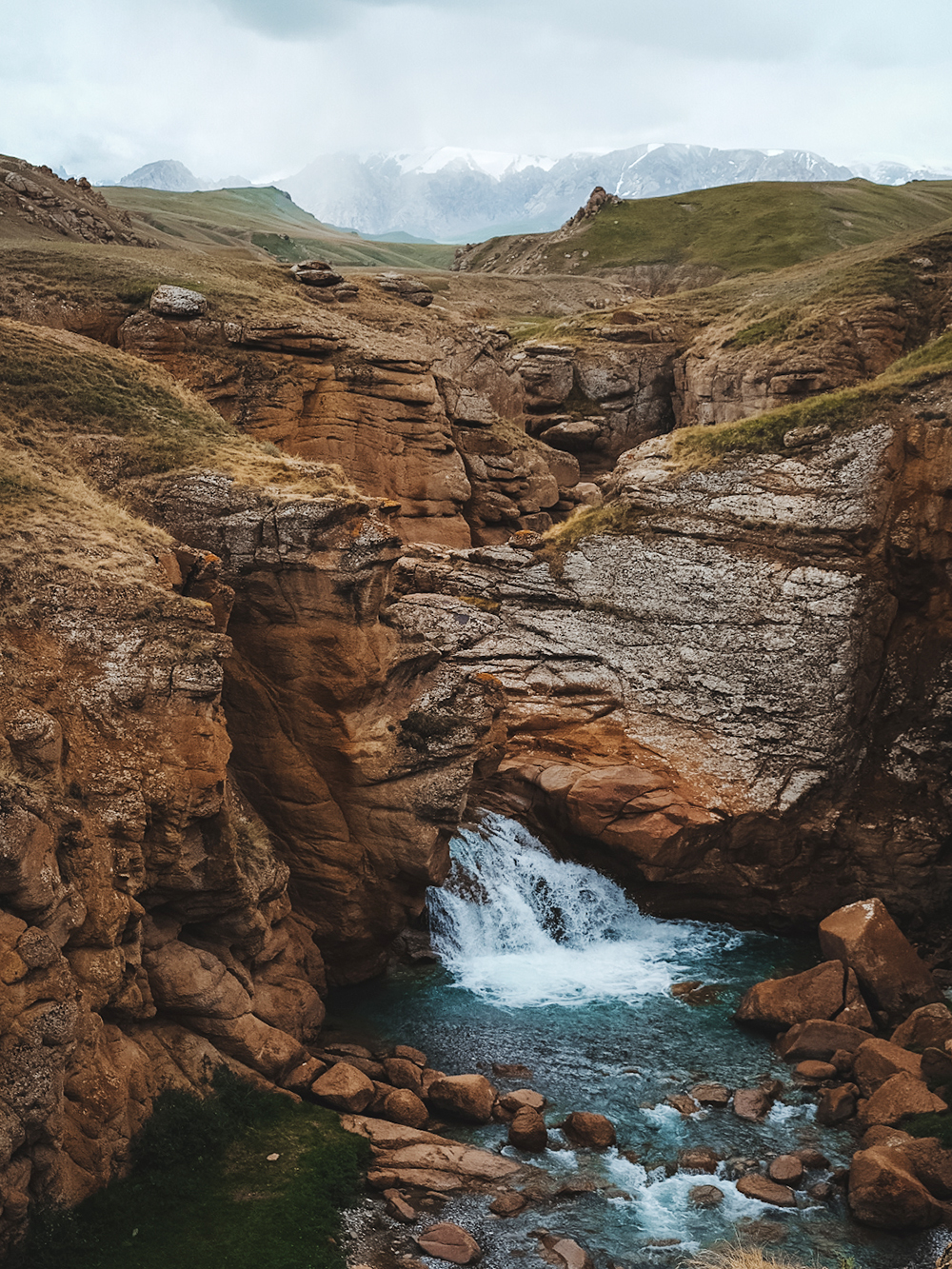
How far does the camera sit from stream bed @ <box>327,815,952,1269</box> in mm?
15523

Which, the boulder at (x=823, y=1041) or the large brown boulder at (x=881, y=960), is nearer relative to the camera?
the boulder at (x=823, y=1041)

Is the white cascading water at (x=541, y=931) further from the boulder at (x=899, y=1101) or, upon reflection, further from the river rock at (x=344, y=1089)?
the boulder at (x=899, y=1101)

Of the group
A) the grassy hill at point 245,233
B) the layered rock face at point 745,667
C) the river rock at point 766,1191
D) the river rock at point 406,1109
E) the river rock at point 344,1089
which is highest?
the grassy hill at point 245,233

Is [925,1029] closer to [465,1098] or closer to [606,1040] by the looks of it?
[606,1040]

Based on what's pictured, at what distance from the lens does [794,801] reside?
26672 mm

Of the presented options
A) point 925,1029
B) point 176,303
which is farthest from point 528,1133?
point 176,303

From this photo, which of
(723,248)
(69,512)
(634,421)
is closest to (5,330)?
(69,512)

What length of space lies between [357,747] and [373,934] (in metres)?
4.31

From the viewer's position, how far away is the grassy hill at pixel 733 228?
78.0 m

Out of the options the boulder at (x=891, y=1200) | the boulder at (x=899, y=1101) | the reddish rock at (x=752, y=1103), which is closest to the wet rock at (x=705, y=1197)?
the boulder at (x=891, y=1200)

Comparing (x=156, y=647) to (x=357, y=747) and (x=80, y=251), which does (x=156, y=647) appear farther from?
(x=80, y=251)

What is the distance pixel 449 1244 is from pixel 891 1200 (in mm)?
6583

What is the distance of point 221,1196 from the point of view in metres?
15.2

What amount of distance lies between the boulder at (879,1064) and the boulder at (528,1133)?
6149 millimetres
